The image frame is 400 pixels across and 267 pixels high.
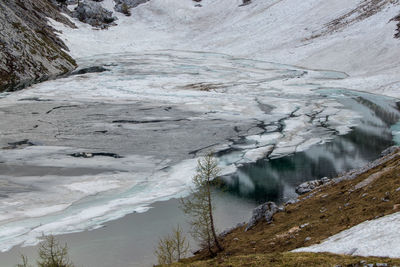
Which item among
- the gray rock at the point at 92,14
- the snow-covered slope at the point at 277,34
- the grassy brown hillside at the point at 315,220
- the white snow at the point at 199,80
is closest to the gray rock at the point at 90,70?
the white snow at the point at 199,80

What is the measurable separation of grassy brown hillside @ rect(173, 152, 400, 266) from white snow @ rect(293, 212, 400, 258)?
25.3 inches

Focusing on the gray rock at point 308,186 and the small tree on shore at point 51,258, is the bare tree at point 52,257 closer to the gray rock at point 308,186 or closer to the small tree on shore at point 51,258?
the small tree on shore at point 51,258

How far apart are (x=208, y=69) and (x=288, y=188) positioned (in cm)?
5047

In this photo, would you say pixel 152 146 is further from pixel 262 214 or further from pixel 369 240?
pixel 369 240

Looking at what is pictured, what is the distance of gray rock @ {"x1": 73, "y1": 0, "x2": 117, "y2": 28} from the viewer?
108750mm

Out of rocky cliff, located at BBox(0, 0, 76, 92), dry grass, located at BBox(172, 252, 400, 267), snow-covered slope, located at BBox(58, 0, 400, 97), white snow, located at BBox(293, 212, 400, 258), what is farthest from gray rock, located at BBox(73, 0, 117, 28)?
white snow, located at BBox(293, 212, 400, 258)

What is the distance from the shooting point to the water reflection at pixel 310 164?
2611 cm

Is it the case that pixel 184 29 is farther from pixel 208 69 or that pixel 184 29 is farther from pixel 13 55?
pixel 13 55

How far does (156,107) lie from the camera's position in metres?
46.3

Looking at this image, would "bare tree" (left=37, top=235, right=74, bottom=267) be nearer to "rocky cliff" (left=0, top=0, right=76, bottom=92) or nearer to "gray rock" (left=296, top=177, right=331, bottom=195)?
"gray rock" (left=296, top=177, right=331, bottom=195)

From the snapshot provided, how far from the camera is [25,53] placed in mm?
65812

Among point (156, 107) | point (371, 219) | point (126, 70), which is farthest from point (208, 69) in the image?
point (371, 219)

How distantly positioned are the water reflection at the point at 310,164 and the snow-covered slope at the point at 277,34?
19.4 metres

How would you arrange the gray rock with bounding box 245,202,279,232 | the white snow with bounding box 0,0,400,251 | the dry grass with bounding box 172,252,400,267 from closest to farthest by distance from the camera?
1. the dry grass with bounding box 172,252,400,267
2. the gray rock with bounding box 245,202,279,232
3. the white snow with bounding box 0,0,400,251
